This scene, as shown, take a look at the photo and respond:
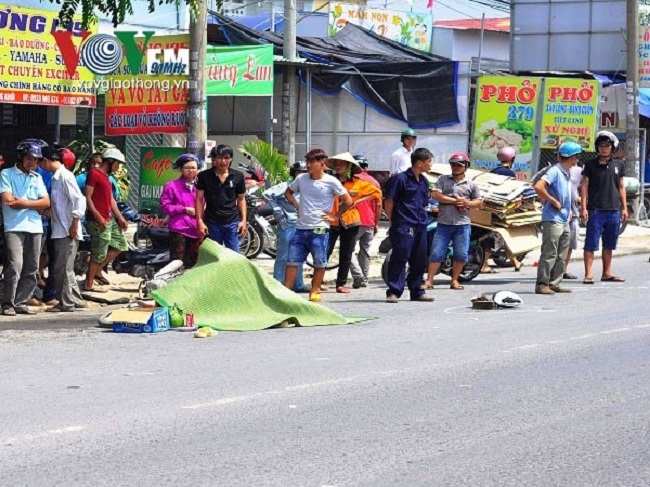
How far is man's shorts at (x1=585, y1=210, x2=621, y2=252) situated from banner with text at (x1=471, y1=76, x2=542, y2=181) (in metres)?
9.87

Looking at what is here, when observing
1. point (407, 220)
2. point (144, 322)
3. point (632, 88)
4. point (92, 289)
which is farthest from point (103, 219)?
point (632, 88)

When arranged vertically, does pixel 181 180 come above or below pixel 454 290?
above

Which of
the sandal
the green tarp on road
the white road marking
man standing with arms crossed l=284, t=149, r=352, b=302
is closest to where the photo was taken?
the white road marking

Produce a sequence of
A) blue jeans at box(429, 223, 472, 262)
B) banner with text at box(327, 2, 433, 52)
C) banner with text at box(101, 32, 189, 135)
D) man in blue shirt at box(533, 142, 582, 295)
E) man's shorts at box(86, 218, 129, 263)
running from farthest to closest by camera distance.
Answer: banner with text at box(327, 2, 433, 52) < banner with text at box(101, 32, 189, 135) < blue jeans at box(429, 223, 472, 262) < man in blue shirt at box(533, 142, 582, 295) < man's shorts at box(86, 218, 129, 263)

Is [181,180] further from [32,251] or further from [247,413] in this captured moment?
[247,413]

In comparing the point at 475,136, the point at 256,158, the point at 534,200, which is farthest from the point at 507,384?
the point at 475,136

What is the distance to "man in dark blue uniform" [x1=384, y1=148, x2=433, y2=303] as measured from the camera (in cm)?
1441

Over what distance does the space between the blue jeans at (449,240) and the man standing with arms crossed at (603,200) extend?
1.74 meters

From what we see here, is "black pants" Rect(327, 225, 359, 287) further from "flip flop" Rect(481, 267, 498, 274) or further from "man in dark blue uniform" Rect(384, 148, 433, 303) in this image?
"flip flop" Rect(481, 267, 498, 274)

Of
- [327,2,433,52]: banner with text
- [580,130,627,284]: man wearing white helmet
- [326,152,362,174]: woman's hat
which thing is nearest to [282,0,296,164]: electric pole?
[326,152,362,174]: woman's hat

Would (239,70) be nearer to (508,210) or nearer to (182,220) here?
(508,210)

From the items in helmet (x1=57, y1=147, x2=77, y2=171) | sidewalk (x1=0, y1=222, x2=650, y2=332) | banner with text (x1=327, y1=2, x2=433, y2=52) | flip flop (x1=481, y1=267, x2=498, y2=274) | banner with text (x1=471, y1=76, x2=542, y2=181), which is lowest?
sidewalk (x1=0, y1=222, x2=650, y2=332)

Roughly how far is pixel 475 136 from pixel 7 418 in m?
19.9

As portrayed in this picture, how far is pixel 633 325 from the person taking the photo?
12422mm
